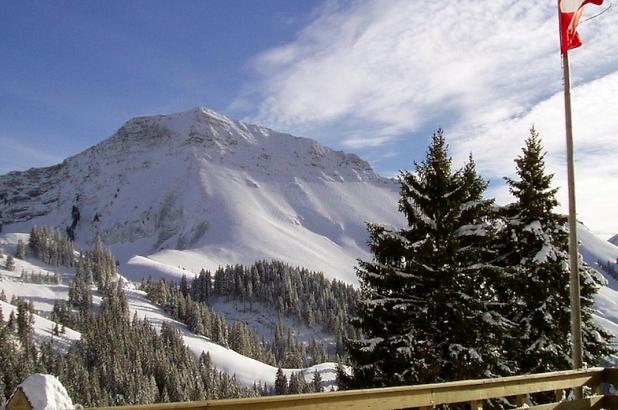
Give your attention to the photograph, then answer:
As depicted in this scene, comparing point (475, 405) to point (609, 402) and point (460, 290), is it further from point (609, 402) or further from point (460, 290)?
point (460, 290)

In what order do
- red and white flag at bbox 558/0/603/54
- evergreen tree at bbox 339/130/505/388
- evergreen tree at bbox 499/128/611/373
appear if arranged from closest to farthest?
red and white flag at bbox 558/0/603/54, evergreen tree at bbox 339/130/505/388, evergreen tree at bbox 499/128/611/373

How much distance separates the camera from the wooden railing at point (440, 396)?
16.9ft

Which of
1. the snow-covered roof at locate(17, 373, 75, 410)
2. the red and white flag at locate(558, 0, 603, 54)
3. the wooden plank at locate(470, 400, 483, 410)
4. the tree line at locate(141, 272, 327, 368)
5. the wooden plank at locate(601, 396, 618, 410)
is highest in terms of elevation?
the red and white flag at locate(558, 0, 603, 54)

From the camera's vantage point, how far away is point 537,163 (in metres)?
19.1

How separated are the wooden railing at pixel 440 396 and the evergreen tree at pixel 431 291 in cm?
484

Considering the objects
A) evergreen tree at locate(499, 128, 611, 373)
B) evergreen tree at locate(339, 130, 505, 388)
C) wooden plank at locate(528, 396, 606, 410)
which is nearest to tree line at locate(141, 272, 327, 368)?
evergreen tree at locate(499, 128, 611, 373)

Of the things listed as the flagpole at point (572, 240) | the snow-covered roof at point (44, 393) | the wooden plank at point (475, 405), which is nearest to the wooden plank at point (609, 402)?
the flagpole at point (572, 240)

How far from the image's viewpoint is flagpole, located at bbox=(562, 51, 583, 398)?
10.9 m

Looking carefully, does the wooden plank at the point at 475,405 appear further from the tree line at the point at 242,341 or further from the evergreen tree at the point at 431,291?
the tree line at the point at 242,341

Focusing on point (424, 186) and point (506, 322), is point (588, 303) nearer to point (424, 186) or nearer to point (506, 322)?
point (506, 322)

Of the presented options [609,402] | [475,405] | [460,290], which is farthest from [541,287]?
[475,405]

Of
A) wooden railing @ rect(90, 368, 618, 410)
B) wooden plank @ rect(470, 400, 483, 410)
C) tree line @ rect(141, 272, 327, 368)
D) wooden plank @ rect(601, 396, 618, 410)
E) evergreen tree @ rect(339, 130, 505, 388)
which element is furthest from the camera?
tree line @ rect(141, 272, 327, 368)

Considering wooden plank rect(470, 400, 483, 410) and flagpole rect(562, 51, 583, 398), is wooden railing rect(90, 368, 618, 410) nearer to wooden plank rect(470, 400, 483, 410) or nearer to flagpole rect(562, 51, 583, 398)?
wooden plank rect(470, 400, 483, 410)

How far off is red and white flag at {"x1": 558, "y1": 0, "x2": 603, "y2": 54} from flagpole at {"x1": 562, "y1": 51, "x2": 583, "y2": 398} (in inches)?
9.0
